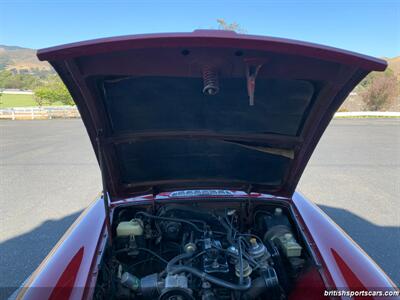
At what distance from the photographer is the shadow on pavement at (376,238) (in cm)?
312

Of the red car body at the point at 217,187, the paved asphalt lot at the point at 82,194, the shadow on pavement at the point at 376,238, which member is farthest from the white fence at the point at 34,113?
the red car body at the point at 217,187

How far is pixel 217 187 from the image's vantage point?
2.44 meters

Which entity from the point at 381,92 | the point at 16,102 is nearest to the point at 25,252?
the point at 381,92

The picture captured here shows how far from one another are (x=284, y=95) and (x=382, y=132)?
13.8m

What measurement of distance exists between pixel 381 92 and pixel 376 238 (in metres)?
23.3

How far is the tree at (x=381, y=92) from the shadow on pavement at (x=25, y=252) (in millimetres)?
25033

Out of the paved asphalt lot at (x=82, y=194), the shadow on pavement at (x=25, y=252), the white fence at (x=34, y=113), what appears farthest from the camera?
the white fence at (x=34, y=113)

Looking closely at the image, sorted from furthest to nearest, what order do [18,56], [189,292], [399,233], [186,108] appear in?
1. [18,56]
2. [399,233]
3. [186,108]
4. [189,292]

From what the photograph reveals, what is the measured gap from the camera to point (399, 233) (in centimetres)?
385

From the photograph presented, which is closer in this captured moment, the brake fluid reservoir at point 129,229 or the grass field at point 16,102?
the brake fluid reservoir at point 129,229

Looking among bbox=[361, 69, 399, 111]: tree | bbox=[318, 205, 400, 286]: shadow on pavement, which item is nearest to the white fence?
bbox=[318, 205, 400, 286]: shadow on pavement

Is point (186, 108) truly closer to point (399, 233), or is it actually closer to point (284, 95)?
point (284, 95)

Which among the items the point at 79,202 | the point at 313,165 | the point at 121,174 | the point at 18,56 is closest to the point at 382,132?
the point at 313,165

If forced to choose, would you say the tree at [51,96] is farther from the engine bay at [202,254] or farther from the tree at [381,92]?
the engine bay at [202,254]
